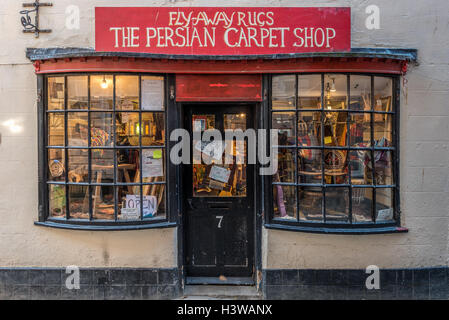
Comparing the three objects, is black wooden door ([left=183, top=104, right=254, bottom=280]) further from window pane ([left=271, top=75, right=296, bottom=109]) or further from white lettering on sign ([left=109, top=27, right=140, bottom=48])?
white lettering on sign ([left=109, top=27, right=140, bottom=48])

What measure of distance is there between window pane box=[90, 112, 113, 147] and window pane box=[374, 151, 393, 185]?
13.1 ft

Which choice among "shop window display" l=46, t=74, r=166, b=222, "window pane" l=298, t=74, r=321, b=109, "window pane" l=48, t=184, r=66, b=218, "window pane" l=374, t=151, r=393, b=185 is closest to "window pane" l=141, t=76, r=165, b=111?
"shop window display" l=46, t=74, r=166, b=222

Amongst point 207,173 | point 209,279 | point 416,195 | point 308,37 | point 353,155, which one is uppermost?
point 308,37

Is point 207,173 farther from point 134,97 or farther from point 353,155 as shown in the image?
point 353,155

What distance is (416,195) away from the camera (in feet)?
14.5

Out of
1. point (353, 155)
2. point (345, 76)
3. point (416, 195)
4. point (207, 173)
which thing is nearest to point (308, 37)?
point (345, 76)

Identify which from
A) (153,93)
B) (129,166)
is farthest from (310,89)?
(129,166)

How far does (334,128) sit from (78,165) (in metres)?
3.85

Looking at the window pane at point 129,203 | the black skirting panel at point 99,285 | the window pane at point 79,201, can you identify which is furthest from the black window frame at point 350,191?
the window pane at point 79,201

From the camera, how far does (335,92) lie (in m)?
4.40

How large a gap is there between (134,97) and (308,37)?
2721 millimetres

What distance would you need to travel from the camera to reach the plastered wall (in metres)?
4.41

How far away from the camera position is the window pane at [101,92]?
4.40m

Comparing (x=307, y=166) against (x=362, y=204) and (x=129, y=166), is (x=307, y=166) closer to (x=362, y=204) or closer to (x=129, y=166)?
(x=362, y=204)
